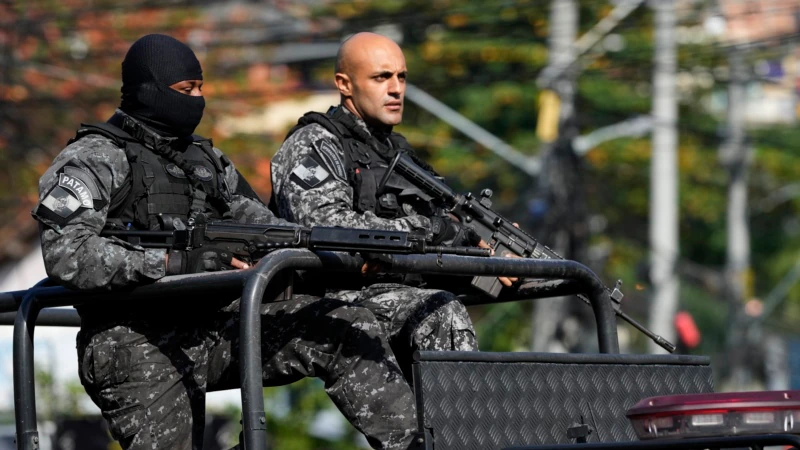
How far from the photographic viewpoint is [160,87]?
4066 mm

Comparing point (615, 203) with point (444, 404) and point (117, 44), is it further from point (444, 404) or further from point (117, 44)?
point (444, 404)

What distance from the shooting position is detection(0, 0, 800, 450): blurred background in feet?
47.8

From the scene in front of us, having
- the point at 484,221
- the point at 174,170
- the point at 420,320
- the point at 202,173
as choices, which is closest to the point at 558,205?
the point at 484,221

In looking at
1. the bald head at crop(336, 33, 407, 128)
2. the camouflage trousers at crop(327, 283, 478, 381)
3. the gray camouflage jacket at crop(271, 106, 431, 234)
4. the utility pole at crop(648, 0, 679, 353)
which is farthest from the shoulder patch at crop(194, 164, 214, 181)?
the utility pole at crop(648, 0, 679, 353)

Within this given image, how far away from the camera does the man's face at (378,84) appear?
16.3 feet

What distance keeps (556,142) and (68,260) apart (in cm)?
1148

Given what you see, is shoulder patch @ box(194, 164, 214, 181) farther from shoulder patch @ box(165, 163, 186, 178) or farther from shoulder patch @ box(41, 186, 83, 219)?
shoulder patch @ box(41, 186, 83, 219)

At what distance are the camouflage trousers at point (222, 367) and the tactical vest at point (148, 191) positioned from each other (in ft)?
0.93

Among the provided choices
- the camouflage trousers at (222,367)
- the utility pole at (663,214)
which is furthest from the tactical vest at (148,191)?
the utility pole at (663,214)

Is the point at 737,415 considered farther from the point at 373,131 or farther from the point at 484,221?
the point at 373,131

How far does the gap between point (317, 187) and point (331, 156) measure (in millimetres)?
191

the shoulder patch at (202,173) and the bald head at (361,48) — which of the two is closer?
the shoulder patch at (202,173)

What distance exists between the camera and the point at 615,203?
95.6 feet

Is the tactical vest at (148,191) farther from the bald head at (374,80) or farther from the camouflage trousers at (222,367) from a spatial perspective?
the bald head at (374,80)
